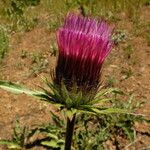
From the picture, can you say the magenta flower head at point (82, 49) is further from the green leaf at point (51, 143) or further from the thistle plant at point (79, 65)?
the green leaf at point (51, 143)

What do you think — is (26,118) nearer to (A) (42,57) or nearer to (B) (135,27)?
(A) (42,57)

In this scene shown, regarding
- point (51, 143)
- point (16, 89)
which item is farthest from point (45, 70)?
point (16, 89)

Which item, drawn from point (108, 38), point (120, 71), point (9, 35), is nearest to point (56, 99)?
point (108, 38)

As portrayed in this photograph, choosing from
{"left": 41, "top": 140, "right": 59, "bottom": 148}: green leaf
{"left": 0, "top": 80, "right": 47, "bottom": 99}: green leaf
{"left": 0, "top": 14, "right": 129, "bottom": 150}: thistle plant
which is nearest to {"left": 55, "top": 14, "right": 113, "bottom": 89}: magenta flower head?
{"left": 0, "top": 14, "right": 129, "bottom": 150}: thistle plant

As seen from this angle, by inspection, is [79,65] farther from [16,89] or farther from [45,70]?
[45,70]

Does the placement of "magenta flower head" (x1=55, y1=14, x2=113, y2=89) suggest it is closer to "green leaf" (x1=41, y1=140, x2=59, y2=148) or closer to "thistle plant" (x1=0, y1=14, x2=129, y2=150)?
"thistle plant" (x1=0, y1=14, x2=129, y2=150)
